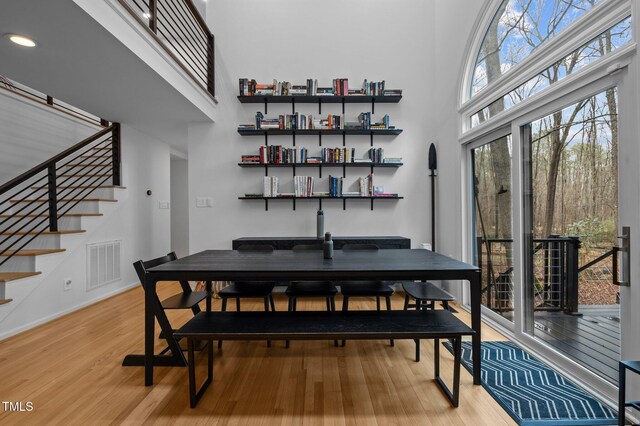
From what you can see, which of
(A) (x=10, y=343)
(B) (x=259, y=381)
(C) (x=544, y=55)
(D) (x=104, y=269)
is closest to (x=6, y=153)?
(D) (x=104, y=269)

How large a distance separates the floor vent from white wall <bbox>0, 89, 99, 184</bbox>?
137cm

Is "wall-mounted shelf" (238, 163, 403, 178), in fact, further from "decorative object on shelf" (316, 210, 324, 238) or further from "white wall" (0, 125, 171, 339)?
"white wall" (0, 125, 171, 339)

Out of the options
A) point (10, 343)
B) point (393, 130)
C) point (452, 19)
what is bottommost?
point (10, 343)

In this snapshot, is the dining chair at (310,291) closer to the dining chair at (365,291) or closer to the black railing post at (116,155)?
the dining chair at (365,291)

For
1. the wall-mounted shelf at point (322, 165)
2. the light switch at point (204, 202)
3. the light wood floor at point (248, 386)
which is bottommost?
the light wood floor at point (248, 386)

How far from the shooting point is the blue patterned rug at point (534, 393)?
179 centimetres

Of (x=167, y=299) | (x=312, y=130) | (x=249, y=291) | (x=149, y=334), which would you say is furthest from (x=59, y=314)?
(x=312, y=130)

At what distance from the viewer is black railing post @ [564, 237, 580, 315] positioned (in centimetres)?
222

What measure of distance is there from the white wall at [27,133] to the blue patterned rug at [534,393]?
18.6 ft

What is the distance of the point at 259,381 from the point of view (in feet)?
7.20

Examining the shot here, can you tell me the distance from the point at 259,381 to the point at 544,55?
3.21 meters

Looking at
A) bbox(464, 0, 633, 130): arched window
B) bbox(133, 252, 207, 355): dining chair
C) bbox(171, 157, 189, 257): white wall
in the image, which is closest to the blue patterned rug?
bbox(464, 0, 633, 130): arched window

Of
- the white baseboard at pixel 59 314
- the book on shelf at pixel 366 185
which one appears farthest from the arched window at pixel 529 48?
the white baseboard at pixel 59 314

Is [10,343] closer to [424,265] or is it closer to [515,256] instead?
[424,265]
